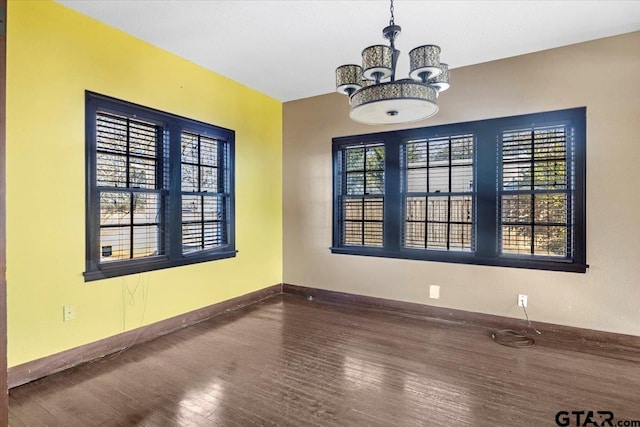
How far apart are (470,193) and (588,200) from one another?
1.07m

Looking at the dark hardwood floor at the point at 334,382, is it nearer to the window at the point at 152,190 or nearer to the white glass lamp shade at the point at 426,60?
the window at the point at 152,190

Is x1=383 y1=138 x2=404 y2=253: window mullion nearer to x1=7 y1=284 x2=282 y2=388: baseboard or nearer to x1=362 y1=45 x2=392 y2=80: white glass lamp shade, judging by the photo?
x1=7 y1=284 x2=282 y2=388: baseboard

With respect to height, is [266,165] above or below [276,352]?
above

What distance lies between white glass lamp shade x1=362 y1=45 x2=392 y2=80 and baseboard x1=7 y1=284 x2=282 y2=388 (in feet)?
10.2

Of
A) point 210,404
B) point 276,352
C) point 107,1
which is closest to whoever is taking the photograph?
point 210,404

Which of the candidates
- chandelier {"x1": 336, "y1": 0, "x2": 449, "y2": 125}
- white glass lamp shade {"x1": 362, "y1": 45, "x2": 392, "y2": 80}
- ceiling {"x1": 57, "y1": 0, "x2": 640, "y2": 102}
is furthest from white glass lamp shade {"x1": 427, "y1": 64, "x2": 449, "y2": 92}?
ceiling {"x1": 57, "y1": 0, "x2": 640, "y2": 102}

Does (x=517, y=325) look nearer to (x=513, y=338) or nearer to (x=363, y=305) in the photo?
(x=513, y=338)

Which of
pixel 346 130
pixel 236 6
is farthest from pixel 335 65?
pixel 236 6

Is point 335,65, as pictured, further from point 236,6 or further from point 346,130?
point 236,6

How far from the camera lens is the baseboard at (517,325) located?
325 cm

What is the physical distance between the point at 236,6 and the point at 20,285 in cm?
269

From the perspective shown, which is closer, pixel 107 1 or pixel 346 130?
pixel 107 1

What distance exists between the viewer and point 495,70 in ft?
12.6

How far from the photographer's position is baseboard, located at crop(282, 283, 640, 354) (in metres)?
3.25
